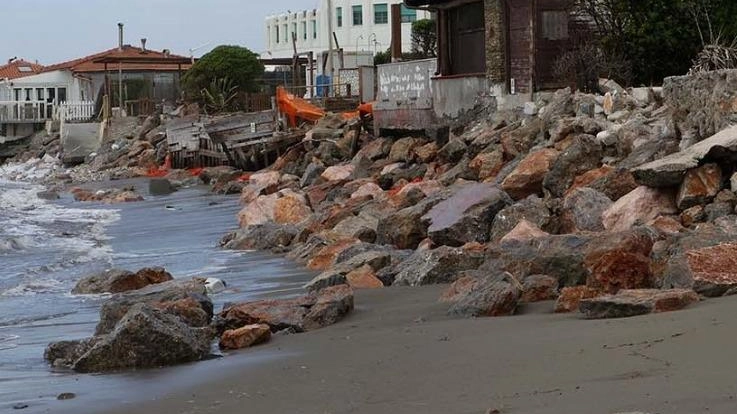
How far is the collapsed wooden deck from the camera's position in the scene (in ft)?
119

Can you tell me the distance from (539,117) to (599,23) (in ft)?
12.8

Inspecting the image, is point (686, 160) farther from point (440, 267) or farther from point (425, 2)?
point (425, 2)

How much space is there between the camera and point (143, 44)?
7750 centimetres

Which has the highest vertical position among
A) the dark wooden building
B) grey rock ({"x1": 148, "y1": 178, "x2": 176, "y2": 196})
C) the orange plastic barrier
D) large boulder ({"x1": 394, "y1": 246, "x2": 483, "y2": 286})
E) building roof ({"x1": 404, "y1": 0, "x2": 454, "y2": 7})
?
building roof ({"x1": 404, "y1": 0, "x2": 454, "y2": 7})

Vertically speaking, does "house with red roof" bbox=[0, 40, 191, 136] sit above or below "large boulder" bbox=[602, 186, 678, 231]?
above

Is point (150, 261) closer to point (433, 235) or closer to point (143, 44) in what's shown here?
point (433, 235)

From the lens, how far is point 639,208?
12.6 m

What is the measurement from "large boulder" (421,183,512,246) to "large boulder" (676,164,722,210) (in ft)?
8.45

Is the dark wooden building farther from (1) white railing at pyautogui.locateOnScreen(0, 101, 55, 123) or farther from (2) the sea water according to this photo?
(1) white railing at pyautogui.locateOnScreen(0, 101, 55, 123)

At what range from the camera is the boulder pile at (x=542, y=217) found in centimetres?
920

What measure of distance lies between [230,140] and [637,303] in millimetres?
30863

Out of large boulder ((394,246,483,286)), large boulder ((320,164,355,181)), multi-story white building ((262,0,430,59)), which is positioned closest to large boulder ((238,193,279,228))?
large boulder ((320,164,355,181))

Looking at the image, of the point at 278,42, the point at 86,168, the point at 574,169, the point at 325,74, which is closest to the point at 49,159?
the point at 86,168

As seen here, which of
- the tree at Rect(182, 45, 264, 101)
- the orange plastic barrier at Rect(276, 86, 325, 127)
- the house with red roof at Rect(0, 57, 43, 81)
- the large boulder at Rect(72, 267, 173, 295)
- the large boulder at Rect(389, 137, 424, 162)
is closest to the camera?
the large boulder at Rect(72, 267, 173, 295)
